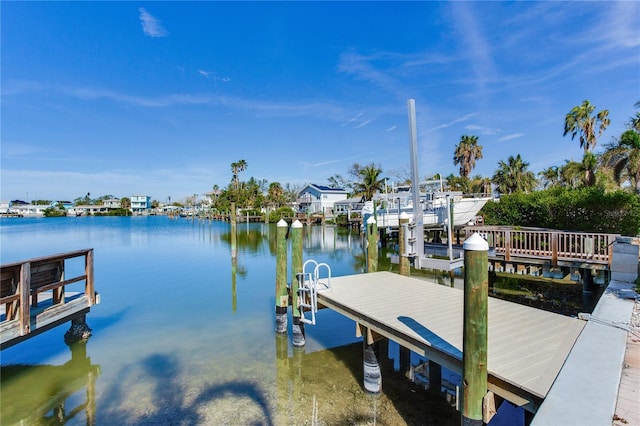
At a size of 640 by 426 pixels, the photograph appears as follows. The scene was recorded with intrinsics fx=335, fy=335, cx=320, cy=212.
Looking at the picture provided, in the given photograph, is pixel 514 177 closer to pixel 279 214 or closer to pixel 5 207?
pixel 279 214

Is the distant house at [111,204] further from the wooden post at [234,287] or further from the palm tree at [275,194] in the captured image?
the wooden post at [234,287]

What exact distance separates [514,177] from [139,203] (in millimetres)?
131813

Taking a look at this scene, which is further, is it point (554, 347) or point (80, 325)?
point (80, 325)

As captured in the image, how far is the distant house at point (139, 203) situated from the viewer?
130250 mm

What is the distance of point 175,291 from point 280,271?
807 centimetres

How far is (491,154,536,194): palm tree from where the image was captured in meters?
40.7

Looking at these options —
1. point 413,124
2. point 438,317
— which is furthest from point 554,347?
point 413,124

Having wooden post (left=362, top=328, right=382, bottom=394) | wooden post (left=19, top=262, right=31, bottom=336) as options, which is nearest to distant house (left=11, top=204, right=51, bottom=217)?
wooden post (left=19, top=262, right=31, bottom=336)

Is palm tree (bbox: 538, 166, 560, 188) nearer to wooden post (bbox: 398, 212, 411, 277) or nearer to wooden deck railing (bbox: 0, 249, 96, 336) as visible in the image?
wooden post (bbox: 398, 212, 411, 277)

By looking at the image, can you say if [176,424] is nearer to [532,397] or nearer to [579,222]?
[532,397]

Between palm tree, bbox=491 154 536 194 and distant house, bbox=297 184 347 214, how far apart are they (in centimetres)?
2760

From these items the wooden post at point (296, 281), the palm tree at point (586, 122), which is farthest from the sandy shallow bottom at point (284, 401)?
the palm tree at point (586, 122)

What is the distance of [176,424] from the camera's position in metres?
5.48

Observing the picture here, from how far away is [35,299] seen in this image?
7.37m
